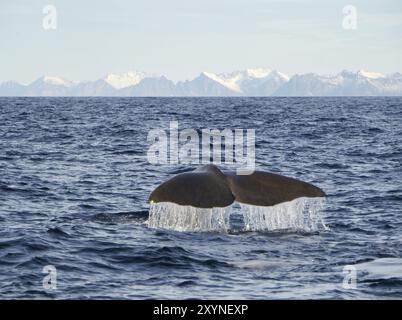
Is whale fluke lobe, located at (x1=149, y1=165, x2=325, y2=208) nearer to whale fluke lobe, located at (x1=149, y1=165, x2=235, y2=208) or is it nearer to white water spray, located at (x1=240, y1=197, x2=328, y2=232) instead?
whale fluke lobe, located at (x1=149, y1=165, x2=235, y2=208)

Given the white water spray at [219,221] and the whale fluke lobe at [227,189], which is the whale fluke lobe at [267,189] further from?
the white water spray at [219,221]

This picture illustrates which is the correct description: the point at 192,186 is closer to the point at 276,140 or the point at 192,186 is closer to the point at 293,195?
the point at 293,195

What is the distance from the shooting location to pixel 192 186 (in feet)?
27.4

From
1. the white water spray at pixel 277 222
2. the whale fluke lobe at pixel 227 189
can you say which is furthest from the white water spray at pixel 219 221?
the whale fluke lobe at pixel 227 189

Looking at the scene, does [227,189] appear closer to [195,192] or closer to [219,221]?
Answer: [195,192]

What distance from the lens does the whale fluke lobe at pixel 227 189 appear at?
8.12m

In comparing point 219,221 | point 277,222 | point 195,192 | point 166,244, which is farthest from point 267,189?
point 219,221

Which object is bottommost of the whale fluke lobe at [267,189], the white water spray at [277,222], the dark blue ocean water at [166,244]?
the dark blue ocean water at [166,244]

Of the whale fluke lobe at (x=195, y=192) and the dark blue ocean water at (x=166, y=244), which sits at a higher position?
the whale fluke lobe at (x=195, y=192)

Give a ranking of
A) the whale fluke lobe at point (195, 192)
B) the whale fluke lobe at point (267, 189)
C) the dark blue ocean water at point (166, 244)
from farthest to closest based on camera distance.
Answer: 1. the dark blue ocean water at point (166, 244)
2. the whale fluke lobe at point (267, 189)
3. the whale fluke lobe at point (195, 192)

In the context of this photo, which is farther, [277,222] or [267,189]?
[277,222]

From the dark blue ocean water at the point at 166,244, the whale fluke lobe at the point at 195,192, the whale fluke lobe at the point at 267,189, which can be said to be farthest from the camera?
the dark blue ocean water at the point at 166,244

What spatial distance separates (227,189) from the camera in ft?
27.8
